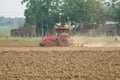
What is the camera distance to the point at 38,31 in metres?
61.9

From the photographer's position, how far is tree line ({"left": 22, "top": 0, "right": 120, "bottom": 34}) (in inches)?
2304

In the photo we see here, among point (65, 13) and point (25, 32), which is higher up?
point (65, 13)

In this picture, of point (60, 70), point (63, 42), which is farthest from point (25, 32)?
point (60, 70)

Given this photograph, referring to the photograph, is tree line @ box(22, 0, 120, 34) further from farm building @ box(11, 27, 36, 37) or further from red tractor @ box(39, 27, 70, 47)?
red tractor @ box(39, 27, 70, 47)

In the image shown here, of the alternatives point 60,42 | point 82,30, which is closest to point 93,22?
point 82,30

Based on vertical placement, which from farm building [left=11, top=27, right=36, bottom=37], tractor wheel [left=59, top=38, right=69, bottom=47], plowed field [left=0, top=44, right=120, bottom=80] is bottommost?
farm building [left=11, top=27, right=36, bottom=37]

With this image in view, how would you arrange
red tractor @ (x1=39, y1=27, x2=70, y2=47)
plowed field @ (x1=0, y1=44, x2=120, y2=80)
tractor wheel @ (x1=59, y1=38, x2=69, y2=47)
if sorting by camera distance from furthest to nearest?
tractor wheel @ (x1=59, y1=38, x2=69, y2=47) < red tractor @ (x1=39, y1=27, x2=70, y2=47) < plowed field @ (x1=0, y1=44, x2=120, y2=80)

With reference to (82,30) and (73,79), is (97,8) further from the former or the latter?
(73,79)

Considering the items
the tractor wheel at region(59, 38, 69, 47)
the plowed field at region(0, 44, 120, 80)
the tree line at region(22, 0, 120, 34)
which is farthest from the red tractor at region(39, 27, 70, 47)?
the tree line at region(22, 0, 120, 34)

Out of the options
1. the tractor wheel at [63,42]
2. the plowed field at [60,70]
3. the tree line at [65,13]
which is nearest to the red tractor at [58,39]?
the tractor wheel at [63,42]

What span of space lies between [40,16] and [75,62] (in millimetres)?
43074

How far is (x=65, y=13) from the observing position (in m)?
59.4

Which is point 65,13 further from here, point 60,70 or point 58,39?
point 60,70

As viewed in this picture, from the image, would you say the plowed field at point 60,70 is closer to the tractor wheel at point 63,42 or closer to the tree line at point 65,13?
the tractor wheel at point 63,42
